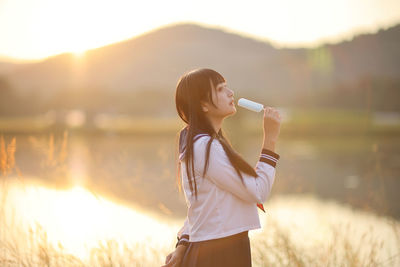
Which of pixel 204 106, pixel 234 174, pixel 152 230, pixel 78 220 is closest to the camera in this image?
pixel 234 174

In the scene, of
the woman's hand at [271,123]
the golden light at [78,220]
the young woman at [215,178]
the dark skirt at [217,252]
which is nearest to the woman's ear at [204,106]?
the young woman at [215,178]

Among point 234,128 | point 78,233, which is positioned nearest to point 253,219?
point 78,233

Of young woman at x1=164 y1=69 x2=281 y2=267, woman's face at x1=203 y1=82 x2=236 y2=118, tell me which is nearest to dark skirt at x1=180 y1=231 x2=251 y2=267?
young woman at x1=164 y1=69 x2=281 y2=267

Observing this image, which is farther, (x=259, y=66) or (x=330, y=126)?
(x=259, y=66)

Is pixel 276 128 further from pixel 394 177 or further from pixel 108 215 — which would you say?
pixel 394 177

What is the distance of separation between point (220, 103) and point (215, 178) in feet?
0.87

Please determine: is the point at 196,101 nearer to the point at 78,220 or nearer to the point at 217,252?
the point at 217,252

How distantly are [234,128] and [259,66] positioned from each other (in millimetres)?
49784

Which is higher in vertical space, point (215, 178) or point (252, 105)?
point (252, 105)

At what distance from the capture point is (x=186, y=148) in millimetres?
1369

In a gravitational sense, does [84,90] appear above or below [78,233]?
above

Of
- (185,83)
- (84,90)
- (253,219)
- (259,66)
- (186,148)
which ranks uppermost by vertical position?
(259,66)

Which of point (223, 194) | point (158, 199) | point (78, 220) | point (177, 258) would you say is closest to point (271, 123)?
point (223, 194)

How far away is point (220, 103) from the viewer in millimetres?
1404
